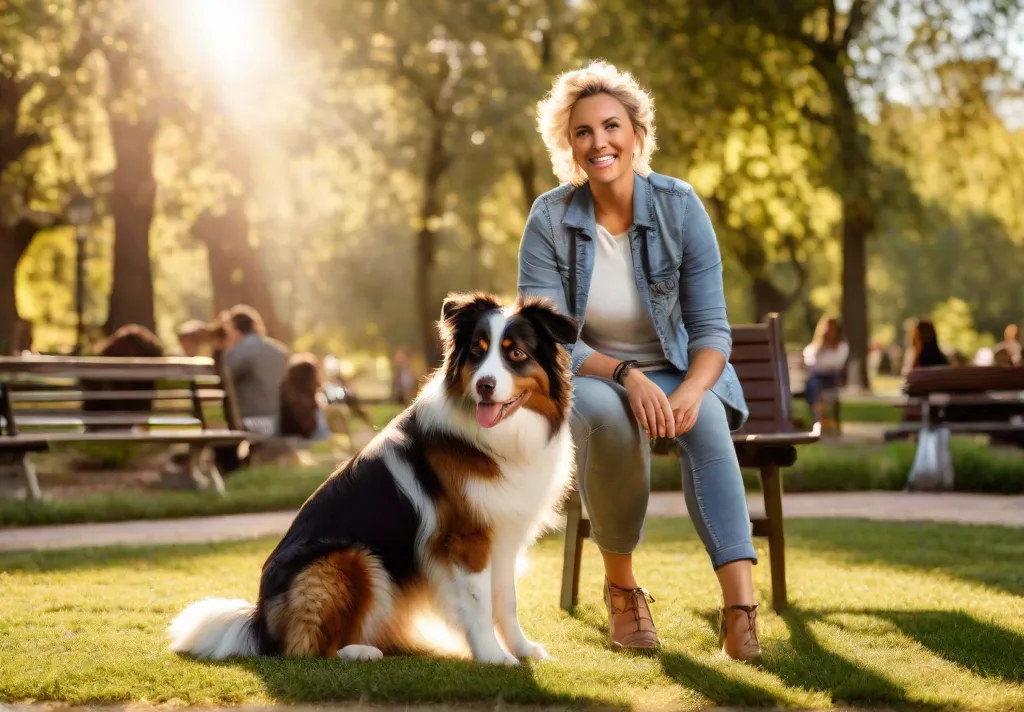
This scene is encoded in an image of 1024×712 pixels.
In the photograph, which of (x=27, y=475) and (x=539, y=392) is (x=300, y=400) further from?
(x=539, y=392)

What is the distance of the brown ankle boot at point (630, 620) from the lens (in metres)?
5.12

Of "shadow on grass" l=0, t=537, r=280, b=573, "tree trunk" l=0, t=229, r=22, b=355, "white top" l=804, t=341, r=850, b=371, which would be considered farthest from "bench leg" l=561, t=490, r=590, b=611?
"tree trunk" l=0, t=229, r=22, b=355

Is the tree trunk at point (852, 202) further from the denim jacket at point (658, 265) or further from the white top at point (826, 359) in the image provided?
the denim jacket at point (658, 265)

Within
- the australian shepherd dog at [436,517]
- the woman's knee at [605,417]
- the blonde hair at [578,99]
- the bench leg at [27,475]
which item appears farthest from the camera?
the bench leg at [27,475]

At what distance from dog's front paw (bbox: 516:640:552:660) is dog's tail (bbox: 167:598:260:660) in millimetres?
985

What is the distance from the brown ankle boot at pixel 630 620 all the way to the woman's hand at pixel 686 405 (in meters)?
0.74

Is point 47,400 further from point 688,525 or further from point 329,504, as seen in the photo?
point 329,504

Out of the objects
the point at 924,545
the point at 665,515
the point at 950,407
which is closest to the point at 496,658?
the point at 924,545

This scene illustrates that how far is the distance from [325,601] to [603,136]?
212cm

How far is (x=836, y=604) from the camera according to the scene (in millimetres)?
6109

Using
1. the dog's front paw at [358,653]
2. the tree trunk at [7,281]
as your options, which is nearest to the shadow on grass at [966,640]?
the dog's front paw at [358,653]

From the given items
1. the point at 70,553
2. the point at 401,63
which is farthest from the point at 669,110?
the point at 70,553

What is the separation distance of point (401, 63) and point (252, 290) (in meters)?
6.55

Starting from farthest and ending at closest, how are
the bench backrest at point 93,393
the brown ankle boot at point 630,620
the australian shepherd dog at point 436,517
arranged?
the bench backrest at point 93,393 < the brown ankle boot at point 630,620 < the australian shepherd dog at point 436,517
